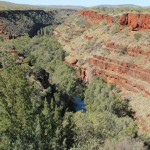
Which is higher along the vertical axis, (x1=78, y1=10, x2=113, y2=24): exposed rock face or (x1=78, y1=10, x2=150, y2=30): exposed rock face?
(x1=78, y1=10, x2=150, y2=30): exposed rock face

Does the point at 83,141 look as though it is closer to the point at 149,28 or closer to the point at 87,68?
the point at 87,68

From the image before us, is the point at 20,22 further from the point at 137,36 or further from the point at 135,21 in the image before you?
the point at 137,36

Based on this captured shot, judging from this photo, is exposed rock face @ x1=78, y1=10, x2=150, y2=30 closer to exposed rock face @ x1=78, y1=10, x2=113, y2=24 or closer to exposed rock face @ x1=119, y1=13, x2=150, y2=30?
exposed rock face @ x1=119, y1=13, x2=150, y2=30

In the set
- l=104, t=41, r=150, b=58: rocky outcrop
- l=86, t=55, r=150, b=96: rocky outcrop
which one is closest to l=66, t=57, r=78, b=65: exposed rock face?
l=86, t=55, r=150, b=96: rocky outcrop

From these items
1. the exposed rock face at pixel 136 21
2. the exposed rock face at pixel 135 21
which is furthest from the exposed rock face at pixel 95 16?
the exposed rock face at pixel 136 21

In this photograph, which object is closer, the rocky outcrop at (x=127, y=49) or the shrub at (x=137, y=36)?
the rocky outcrop at (x=127, y=49)

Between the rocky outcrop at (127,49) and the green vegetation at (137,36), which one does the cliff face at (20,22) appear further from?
the green vegetation at (137,36)

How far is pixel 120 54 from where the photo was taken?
276ft

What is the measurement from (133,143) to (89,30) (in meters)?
88.3

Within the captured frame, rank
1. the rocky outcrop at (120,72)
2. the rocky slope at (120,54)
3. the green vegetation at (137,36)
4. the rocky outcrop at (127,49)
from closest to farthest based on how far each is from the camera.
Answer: the rocky slope at (120,54) < the rocky outcrop at (120,72) < the rocky outcrop at (127,49) < the green vegetation at (137,36)

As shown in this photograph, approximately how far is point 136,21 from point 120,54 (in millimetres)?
13708

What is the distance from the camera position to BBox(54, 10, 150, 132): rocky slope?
227 feet

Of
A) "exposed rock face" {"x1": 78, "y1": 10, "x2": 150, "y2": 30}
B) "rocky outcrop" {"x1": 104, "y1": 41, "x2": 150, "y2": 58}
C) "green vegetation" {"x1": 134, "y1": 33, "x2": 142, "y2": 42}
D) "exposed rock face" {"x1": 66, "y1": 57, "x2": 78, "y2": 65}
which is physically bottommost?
"exposed rock face" {"x1": 66, "y1": 57, "x2": 78, "y2": 65}

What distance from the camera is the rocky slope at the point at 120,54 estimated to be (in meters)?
69.1
